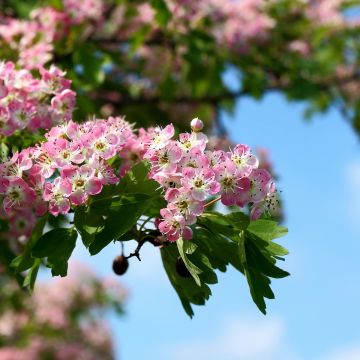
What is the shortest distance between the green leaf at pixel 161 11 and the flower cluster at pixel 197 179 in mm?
2516

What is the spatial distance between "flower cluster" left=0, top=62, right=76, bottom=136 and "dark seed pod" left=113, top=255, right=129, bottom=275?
72 centimetres

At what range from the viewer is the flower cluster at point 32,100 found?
295 centimetres

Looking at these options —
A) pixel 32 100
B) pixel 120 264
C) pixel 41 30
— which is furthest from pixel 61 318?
pixel 120 264

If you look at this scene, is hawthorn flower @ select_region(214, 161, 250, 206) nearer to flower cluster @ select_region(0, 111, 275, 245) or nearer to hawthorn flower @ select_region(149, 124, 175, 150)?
flower cluster @ select_region(0, 111, 275, 245)

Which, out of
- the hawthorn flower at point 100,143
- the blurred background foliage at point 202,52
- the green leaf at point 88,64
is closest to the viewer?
the hawthorn flower at point 100,143

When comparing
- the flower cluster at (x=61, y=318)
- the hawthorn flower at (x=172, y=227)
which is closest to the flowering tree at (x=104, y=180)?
the hawthorn flower at (x=172, y=227)

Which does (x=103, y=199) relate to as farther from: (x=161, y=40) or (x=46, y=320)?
(x=46, y=320)

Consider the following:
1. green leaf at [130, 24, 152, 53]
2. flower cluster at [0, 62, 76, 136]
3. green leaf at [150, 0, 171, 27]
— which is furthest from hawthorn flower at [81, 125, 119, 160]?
green leaf at [130, 24, 152, 53]

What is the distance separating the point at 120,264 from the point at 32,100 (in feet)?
2.98

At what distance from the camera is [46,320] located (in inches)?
374

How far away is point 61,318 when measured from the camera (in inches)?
382

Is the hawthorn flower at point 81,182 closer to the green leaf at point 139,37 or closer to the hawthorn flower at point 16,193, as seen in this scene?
the hawthorn flower at point 16,193

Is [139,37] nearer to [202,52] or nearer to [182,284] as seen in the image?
[202,52]

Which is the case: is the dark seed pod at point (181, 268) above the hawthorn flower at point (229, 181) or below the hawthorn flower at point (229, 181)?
below
